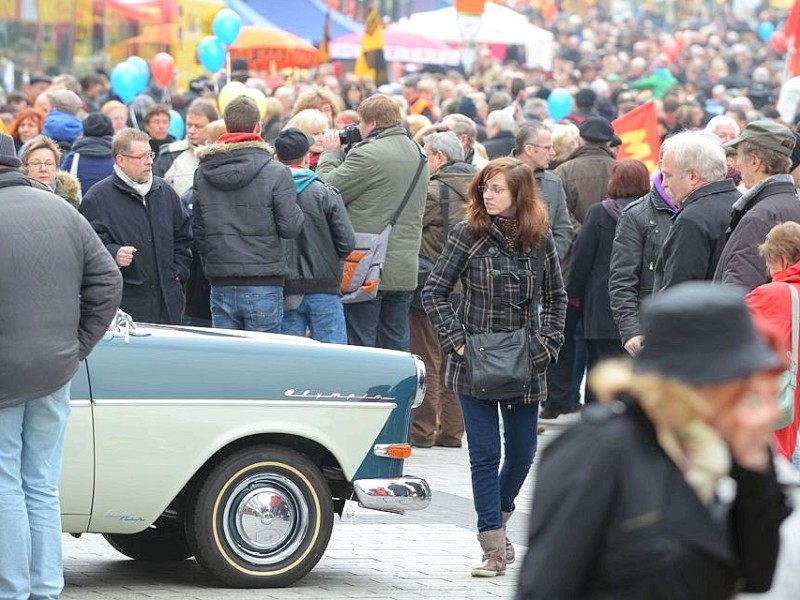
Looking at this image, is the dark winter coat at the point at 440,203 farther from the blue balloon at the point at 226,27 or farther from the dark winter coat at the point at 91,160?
the blue balloon at the point at 226,27

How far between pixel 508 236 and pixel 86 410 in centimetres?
198

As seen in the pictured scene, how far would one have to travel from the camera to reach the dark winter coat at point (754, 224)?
7.21 metres

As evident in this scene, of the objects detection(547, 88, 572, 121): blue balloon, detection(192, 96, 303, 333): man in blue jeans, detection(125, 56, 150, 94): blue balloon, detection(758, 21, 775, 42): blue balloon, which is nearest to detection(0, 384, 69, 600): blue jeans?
detection(192, 96, 303, 333): man in blue jeans

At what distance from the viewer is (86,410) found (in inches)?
256

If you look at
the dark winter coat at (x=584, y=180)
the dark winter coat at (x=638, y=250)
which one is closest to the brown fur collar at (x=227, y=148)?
the dark winter coat at (x=638, y=250)

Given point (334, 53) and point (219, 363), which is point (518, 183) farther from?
point (334, 53)

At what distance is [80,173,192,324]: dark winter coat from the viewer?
938 cm

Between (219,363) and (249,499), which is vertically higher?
(219,363)

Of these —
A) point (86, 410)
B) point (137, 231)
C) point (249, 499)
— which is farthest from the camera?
point (137, 231)

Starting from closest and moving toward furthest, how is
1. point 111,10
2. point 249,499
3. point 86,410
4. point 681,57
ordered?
point 86,410
point 249,499
point 111,10
point 681,57

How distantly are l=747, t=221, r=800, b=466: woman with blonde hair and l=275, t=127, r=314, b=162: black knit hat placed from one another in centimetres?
399

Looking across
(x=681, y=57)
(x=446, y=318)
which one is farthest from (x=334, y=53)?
(x=446, y=318)

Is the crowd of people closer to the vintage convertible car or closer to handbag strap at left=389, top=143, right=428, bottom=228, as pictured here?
handbag strap at left=389, top=143, right=428, bottom=228

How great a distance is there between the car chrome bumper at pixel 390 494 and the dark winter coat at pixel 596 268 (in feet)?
13.3
